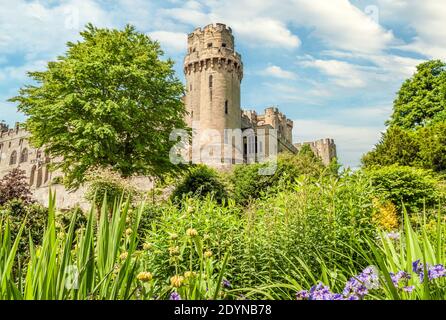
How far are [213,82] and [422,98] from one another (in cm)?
2097

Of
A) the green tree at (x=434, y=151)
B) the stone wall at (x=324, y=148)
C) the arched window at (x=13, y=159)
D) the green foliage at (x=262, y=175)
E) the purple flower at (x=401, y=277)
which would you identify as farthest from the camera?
the arched window at (x=13, y=159)

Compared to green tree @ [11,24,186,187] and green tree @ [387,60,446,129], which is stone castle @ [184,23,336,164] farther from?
green tree @ [11,24,186,187]

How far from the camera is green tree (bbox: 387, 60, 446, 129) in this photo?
26531 mm

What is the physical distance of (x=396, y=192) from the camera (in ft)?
46.9

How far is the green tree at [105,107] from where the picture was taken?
17.2 metres

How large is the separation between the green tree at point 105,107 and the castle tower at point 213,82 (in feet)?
69.6

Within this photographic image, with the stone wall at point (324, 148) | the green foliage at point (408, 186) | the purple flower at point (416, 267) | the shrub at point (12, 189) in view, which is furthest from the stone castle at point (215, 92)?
the purple flower at point (416, 267)

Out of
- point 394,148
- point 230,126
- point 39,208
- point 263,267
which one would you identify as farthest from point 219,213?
point 230,126

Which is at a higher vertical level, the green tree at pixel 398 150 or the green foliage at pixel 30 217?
the green tree at pixel 398 150

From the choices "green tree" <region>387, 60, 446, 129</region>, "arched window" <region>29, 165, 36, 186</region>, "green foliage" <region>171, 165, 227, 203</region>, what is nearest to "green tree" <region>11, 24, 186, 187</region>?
"green foliage" <region>171, 165, 227, 203</region>

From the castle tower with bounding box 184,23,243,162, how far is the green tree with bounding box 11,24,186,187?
835 inches

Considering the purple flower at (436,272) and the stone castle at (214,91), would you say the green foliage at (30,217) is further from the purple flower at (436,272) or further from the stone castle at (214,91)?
the stone castle at (214,91)
